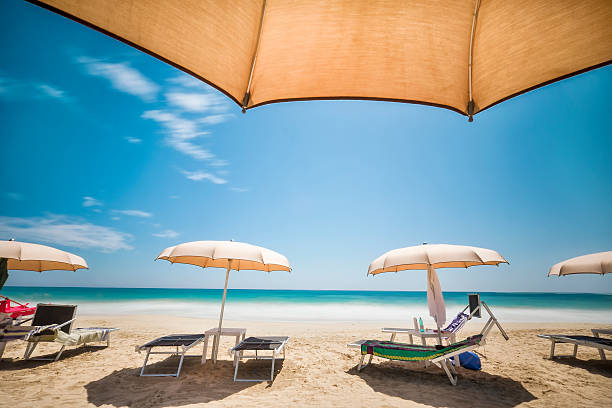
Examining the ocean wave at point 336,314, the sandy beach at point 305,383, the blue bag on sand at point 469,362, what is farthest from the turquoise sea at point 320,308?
the blue bag on sand at point 469,362

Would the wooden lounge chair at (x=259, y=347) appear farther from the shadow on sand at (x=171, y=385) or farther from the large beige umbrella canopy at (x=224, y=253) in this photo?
the large beige umbrella canopy at (x=224, y=253)

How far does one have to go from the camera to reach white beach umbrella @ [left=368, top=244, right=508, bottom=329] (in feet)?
15.0

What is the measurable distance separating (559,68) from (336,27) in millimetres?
1264

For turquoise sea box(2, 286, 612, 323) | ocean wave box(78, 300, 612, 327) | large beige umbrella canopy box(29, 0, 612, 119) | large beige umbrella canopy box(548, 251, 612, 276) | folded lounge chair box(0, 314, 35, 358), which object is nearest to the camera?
large beige umbrella canopy box(29, 0, 612, 119)

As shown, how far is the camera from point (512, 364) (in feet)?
19.1

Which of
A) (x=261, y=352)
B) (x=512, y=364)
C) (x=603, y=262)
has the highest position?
(x=603, y=262)

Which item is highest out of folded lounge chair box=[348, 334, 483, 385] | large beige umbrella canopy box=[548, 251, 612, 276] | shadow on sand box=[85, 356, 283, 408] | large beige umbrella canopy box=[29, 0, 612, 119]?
large beige umbrella canopy box=[29, 0, 612, 119]

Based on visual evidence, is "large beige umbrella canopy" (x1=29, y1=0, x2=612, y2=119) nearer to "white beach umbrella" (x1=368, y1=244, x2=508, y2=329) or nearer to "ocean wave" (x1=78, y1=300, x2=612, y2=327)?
"white beach umbrella" (x1=368, y1=244, x2=508, y2=329)

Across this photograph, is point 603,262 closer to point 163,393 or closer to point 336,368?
point 336,368

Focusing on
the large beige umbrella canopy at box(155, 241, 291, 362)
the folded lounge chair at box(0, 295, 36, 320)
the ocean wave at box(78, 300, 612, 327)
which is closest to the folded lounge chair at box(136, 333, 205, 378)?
the large beige umbrella canopy at box(155, 241, 291, 362)

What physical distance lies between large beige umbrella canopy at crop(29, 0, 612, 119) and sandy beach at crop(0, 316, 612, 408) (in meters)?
4.01

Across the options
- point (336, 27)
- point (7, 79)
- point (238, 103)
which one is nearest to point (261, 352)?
point (238, 103)

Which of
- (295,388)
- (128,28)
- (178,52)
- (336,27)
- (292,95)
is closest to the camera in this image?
(128,28)

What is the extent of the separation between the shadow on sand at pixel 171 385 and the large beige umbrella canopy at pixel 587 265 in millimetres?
6948
